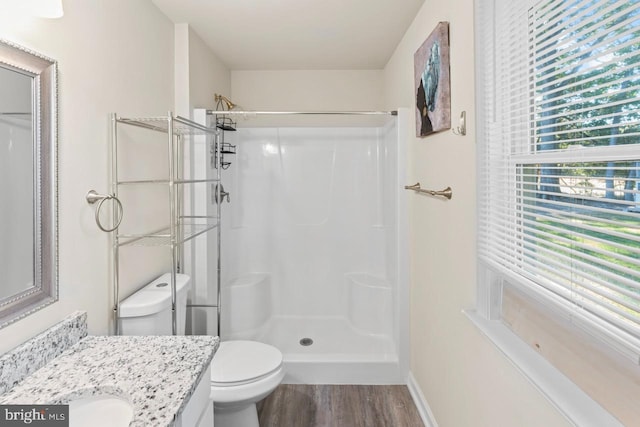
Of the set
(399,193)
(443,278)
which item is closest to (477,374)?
(443,278)

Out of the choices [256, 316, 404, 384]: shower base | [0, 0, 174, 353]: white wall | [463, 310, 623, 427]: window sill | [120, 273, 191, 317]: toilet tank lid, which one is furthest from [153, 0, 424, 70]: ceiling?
[256, 316, 404, 384]: shower base

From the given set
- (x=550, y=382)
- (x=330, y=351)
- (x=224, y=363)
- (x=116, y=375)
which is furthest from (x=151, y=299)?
(x=550, y=382)

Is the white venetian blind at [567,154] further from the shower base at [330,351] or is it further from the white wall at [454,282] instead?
the shower base at [330,351]

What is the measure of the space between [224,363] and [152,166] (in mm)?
1089

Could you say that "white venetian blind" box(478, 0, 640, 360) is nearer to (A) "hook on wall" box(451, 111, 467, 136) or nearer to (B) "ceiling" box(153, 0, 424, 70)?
(A) "hook on wall" box(451, 111, 467, 136)

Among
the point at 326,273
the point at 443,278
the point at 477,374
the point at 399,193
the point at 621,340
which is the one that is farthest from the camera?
the point at 326,273

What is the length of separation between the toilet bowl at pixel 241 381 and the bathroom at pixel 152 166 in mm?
567

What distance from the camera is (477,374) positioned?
4.70ft

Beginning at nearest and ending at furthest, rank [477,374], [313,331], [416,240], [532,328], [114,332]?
[532,328] → [477,374] → [114,332] → [416,240] → [313,331]

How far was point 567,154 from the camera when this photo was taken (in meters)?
0.95

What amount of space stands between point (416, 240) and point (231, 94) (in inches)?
82.9

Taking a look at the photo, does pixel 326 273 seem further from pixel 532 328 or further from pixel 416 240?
pixel 532 328

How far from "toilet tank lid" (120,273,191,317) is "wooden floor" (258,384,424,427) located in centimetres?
91

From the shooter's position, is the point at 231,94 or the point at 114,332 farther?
the point at 231,94
